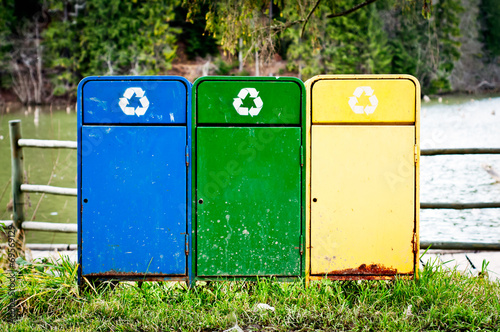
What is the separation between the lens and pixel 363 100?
129 inches

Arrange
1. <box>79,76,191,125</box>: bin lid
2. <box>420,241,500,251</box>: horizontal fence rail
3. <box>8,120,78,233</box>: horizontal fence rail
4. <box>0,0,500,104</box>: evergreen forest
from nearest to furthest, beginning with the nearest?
<box>79,76,191,125</box>: bin lid, <box>420,241,500,251</box>: horizontal fence rail, <box>8,120,78,233</box>: horizontal fence rail, <box>0,0,500,104</box>: evergreen forest

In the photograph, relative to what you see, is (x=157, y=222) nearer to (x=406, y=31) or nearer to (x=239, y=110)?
(x=239, y=110)

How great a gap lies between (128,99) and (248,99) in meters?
0.81

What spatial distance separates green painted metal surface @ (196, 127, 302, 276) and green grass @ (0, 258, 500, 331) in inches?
6.5

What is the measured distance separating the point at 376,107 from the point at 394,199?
2.11 feet

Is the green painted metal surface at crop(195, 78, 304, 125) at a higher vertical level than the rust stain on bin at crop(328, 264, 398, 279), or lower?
higher

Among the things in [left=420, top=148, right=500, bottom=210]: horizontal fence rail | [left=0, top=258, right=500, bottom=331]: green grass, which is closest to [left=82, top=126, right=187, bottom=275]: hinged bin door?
[left=0, top=258, right=500, bottom=331]: green grass

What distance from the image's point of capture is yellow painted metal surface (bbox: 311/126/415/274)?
3.30 metres

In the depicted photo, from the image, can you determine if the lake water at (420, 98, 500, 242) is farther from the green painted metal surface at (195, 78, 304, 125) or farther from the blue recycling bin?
the blue recycling bin

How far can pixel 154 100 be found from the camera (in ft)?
10.6

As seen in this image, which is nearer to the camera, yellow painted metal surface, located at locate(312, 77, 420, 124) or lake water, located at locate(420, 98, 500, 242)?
yellow painted metal surface, located at locate(312, 77, 420, 124)

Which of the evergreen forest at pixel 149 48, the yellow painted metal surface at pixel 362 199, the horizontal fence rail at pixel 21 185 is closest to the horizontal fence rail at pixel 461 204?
the yellow painted metal surface at pixel 362 199

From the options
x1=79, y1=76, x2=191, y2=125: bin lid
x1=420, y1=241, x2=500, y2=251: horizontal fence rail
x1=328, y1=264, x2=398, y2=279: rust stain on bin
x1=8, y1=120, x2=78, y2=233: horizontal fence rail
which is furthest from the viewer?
x1=8, y1=120, x2=78, y2=233: horizontal fence rail

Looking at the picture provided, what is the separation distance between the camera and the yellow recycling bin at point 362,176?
328 cm
